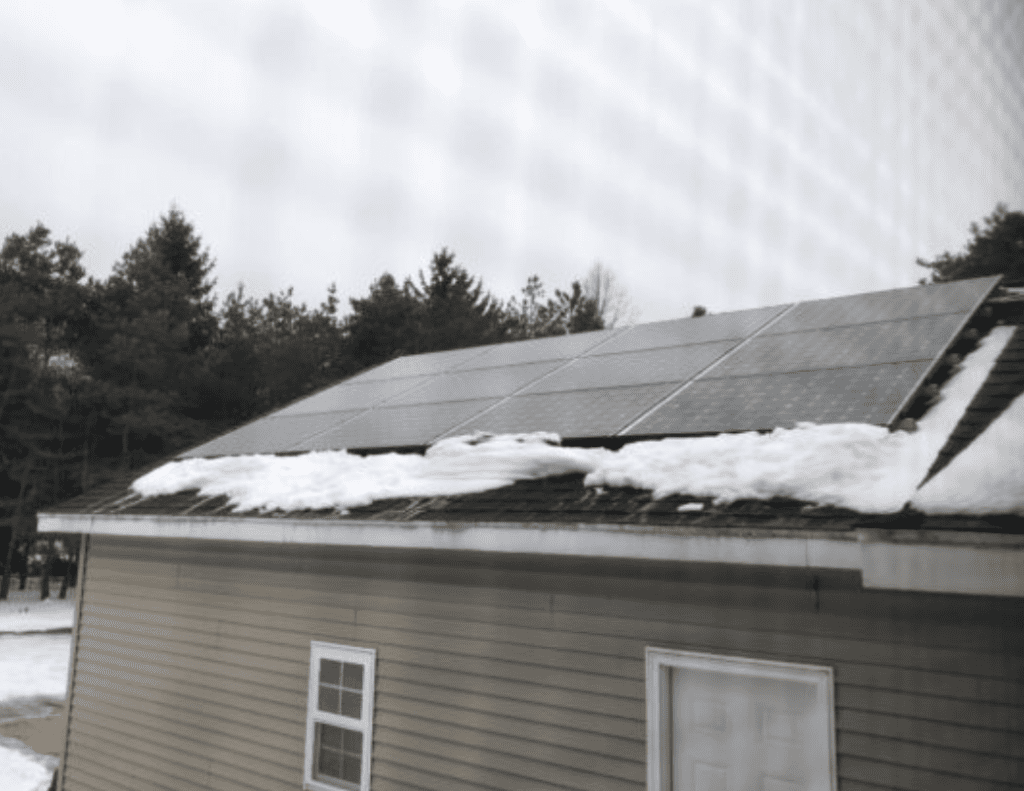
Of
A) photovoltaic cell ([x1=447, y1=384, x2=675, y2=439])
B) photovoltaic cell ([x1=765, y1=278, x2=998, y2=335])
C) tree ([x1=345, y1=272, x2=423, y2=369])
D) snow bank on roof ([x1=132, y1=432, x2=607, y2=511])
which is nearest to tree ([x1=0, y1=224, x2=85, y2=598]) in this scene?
tree ([x1=345, y1=272, x2=423, y2=369])

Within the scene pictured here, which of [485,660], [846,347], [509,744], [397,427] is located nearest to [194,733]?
[397,427]

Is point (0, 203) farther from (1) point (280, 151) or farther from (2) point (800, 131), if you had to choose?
(2) point (800, 131)

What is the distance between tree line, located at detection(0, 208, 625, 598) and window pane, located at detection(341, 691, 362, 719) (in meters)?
23.5

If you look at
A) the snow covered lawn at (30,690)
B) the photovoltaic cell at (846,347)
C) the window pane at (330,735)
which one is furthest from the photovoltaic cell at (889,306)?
the snow covered lawn at (30,690)

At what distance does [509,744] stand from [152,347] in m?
27.3

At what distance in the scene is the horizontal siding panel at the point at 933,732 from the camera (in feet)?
10.4

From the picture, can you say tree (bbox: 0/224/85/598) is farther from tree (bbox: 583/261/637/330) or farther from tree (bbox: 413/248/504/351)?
tree (bbox: 583/261/637/330)

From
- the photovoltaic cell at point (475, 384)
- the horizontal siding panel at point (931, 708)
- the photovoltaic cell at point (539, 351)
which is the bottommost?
the horizontal siding panel at point (931, 708)

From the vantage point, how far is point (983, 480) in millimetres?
2951

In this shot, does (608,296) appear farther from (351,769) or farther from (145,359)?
(351,769)

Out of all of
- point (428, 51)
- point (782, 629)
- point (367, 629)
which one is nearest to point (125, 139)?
point (428, 51)

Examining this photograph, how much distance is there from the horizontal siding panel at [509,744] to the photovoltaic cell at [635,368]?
2.74 meters

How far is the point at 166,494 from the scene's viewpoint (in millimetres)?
7273

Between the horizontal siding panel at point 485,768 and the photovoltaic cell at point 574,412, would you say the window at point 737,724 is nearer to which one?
the horizontal siding panel at point 485,768
